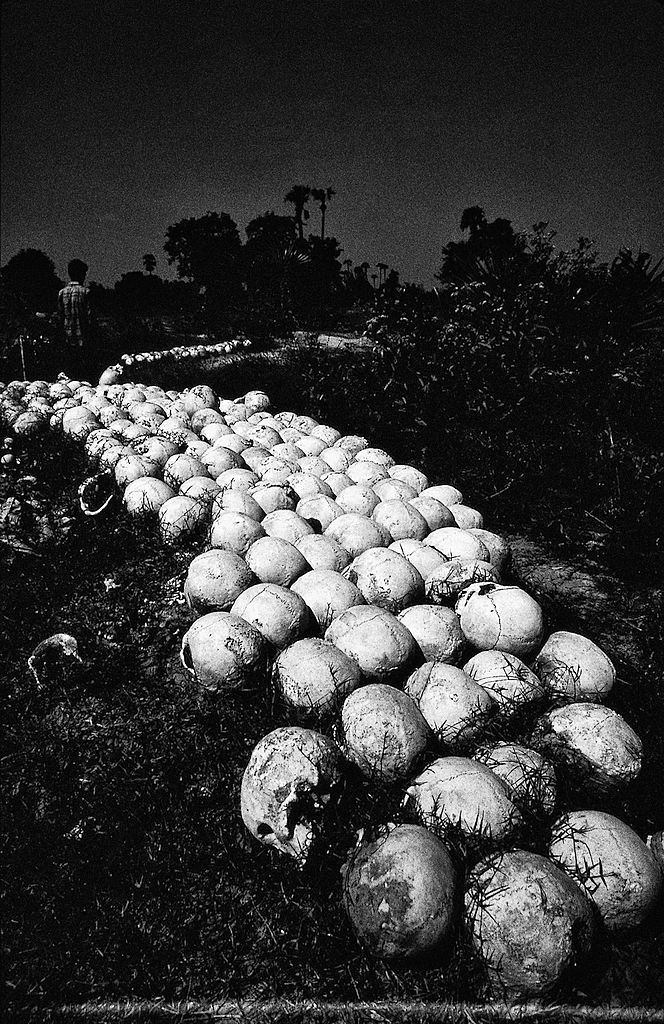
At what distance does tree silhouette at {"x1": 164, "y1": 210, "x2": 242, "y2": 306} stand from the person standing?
40.1 ft

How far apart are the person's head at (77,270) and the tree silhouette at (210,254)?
1264 cm

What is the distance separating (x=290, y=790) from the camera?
268cm

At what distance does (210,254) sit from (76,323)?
2256 centimetres

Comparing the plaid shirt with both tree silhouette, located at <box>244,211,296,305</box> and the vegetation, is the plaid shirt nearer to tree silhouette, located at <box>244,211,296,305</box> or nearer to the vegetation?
the vegetation

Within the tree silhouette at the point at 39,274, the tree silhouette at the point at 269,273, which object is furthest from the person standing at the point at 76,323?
the tree silhouette at the point at 39,274

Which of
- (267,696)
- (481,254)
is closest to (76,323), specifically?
(481,254)

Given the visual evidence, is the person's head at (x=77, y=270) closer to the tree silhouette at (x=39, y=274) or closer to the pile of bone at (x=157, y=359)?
the pile of bone at (x=157, y=359)

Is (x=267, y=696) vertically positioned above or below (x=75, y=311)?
below

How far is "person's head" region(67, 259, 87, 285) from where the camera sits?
1136 centimetres

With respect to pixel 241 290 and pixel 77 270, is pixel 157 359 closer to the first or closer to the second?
pixel 77 270

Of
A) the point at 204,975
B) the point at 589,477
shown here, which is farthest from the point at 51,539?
the point at 589,477

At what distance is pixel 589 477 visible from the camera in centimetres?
668

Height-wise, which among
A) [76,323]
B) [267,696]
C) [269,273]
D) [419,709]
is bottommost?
[267,696]

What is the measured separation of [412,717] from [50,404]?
25.8ft
